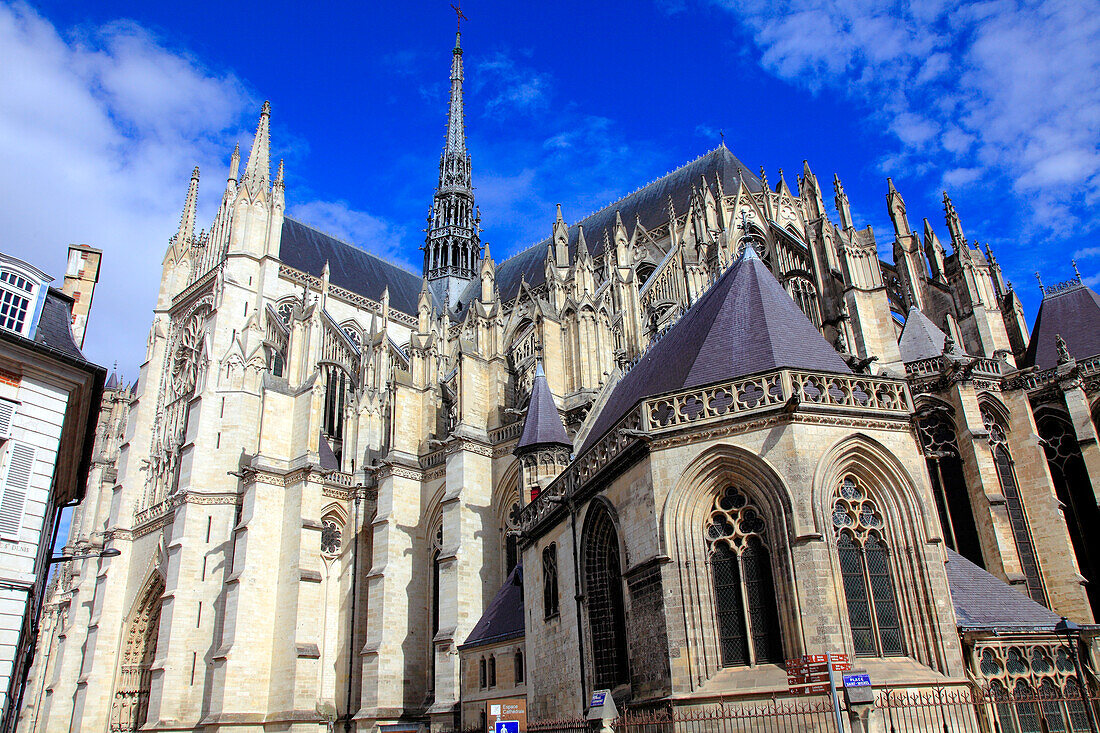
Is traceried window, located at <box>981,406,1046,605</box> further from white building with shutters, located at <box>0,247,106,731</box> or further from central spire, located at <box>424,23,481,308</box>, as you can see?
central spire, located at <box>424,23,481,308</box>

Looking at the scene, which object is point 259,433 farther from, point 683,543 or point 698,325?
point 683,543

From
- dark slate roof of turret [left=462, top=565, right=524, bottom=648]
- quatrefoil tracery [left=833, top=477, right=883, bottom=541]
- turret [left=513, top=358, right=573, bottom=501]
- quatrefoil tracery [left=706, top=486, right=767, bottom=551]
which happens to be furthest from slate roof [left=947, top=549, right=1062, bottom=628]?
turret [left=513, top=358, right=573, bottom=501]

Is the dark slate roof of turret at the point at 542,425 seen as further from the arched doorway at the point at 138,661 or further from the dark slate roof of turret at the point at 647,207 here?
the arched doorway at the point at 138,661

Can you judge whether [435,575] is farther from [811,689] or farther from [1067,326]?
[1067,326]

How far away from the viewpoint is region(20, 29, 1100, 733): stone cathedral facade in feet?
31.9

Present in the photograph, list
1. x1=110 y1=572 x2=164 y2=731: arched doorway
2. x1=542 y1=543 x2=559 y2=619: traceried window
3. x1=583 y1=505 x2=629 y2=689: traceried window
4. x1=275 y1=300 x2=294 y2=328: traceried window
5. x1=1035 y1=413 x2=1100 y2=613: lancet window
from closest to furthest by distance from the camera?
1. x1=583 y1=505 x2=629 y2=689: traceried window
2. x1=542 y1=543 x2=559 y2=619: traceried window
3. x1=1035 y1=413 x2=1100 y2=613: lancet window
4. x1=110 y1=572 x2=164 y2=731: arched doorway
5. x1=275 y1=300 x2=294 y2=328: traceried window

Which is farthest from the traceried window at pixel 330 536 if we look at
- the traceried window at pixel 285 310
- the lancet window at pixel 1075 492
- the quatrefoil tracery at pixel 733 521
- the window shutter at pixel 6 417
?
the lancet window at pixel 1075 492

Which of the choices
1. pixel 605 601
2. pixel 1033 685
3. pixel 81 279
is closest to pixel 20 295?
pixel 81 279

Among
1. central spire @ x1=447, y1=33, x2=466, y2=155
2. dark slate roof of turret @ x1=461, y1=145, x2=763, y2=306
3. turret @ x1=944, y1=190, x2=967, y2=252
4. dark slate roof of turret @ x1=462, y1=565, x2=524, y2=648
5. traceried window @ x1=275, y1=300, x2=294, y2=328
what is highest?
central spire @ x1=447, y1=33, x2=466, y2=155

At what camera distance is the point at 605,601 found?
11.6 metres

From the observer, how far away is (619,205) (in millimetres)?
36219

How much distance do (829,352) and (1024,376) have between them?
29.3 ft

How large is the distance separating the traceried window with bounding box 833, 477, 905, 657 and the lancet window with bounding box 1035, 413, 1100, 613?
30.7 feet

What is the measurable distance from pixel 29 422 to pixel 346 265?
2688cm
